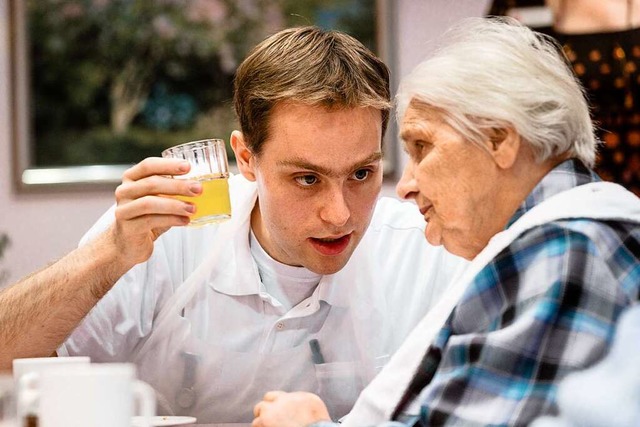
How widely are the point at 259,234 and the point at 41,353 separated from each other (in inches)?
24.0

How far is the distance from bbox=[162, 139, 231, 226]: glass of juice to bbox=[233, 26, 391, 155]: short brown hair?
32 cm

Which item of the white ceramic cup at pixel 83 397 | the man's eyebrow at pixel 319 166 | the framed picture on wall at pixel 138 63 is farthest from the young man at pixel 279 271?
the framed picture on wall at pixel 138 63

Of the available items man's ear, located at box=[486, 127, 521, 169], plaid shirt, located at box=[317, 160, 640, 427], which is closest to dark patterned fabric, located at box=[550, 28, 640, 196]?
man's ear, located at box=[486, 127, 521, 169]

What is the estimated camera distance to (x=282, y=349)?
225 cm

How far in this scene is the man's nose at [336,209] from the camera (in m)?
2.10

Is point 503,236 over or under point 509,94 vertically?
under

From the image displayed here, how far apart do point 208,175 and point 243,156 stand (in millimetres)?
447

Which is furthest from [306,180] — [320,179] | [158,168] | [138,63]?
[138,63]

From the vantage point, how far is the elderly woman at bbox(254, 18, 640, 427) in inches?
48.3

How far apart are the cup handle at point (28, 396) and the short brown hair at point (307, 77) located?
1109mm

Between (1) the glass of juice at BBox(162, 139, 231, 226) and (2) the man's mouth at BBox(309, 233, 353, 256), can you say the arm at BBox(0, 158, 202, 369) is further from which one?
(2) the man's mouth at BBox(309, 233, 353, 256)

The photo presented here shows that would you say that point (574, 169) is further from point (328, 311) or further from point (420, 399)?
point (328, 311)

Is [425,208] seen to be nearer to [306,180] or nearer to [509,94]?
[509,94]

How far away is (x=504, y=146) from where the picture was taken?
1452 mm
